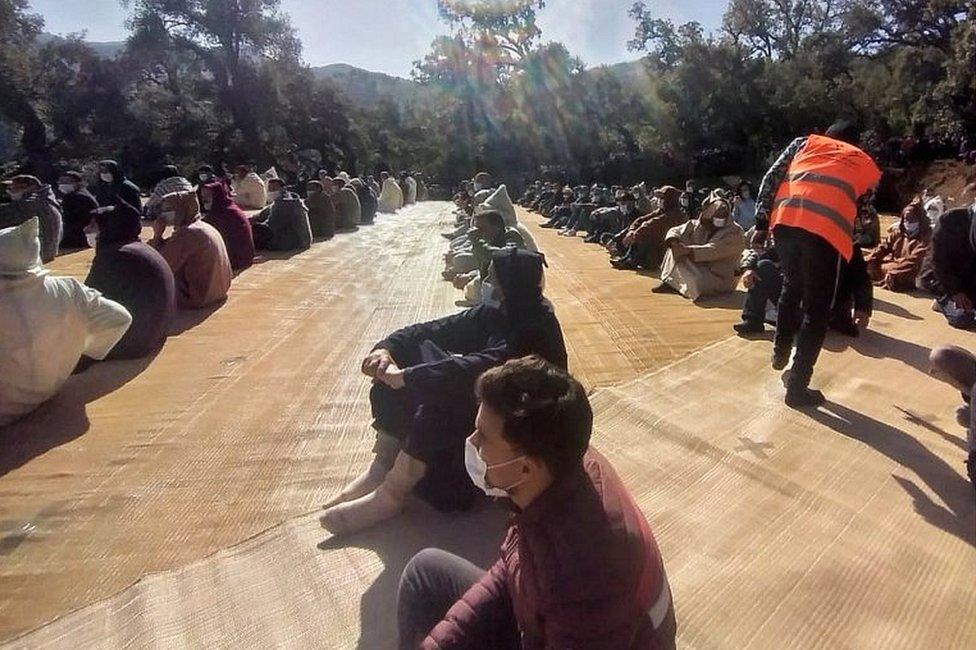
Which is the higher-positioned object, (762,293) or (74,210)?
(74,210)

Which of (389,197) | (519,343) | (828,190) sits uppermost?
(828,190)

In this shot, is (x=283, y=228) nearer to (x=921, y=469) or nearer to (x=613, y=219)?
(x=613, y=219)

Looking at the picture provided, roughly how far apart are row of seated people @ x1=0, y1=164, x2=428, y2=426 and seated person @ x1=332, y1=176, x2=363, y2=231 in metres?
3.85

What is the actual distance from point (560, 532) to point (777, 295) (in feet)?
11.4

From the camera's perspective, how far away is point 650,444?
2.71 m

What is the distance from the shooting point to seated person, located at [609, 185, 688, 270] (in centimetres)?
655

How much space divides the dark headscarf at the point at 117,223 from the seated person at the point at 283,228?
3.54 m

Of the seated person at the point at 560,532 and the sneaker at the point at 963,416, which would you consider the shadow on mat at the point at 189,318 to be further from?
the sneaker at the point at 963,416

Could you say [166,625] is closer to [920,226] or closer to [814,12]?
[920,226]

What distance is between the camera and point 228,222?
6.30 meters

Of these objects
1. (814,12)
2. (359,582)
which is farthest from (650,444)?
(814,12)

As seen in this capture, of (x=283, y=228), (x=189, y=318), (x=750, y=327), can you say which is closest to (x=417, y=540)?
(x=750, y=327)

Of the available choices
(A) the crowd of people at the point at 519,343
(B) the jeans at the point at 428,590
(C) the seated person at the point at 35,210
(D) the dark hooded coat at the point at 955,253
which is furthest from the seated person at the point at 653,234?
(C) the seated person at the point at 35,210

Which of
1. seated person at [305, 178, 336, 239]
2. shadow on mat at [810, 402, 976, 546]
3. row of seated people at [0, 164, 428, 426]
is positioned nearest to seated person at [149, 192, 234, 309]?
row of seated people at [0, 164, 428, 426]
